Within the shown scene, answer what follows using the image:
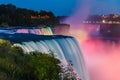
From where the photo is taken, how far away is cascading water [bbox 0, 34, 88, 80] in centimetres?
1881

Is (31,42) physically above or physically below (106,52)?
above

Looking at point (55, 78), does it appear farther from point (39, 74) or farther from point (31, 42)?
point (31, 42)

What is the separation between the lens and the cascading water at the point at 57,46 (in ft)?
61.7

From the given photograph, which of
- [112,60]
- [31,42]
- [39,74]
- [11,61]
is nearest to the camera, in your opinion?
[39,74]

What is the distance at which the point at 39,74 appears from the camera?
474 inches

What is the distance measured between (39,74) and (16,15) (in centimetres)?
4404

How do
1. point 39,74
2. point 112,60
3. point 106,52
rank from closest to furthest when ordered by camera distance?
point 39,74
point 112,60
point 106,52

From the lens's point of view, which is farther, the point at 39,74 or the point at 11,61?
the point at 11,61

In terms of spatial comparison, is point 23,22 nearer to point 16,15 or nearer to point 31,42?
point 16,15

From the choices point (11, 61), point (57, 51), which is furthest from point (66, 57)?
point (11, 61)

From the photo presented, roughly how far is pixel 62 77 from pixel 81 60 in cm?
1240

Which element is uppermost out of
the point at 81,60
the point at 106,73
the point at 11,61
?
the point at 11,61

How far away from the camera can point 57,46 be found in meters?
21.1

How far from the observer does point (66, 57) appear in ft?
70.0
